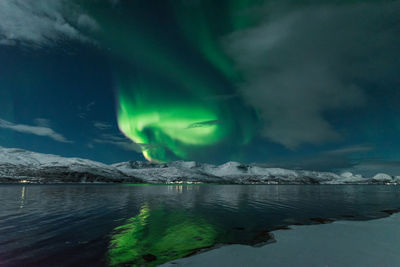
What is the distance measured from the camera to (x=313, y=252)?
52.2ft

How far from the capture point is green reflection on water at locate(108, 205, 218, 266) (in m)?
15.3

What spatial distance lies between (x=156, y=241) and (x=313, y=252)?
12829 mm

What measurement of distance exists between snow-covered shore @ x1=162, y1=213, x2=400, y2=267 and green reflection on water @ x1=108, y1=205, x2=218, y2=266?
6.40ft

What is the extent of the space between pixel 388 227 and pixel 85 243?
32656 millimetres

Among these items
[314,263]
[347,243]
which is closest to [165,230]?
[314,263]

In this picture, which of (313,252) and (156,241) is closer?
(313,252)

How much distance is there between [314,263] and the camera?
45.1 ft

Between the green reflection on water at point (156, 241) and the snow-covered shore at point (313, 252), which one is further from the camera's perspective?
the green reflection on water at point (156, 241)

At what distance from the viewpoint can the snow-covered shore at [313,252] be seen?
13891 mm

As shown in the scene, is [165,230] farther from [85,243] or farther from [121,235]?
[85,243]

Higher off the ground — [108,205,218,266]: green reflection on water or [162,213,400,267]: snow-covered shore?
[162,213,400,267]: snow-covered shore

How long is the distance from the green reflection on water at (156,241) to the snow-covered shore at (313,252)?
1951 mm

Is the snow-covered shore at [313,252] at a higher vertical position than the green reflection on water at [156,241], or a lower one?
higher

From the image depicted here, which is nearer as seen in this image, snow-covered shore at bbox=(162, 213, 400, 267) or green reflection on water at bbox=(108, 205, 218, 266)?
snow-covered shore at bbox=(162, 213, 400, 267)
